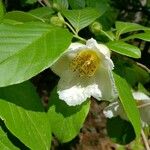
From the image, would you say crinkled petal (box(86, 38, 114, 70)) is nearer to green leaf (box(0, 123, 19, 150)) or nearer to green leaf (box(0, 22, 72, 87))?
green leaf (box(0, 22, 72, 87))

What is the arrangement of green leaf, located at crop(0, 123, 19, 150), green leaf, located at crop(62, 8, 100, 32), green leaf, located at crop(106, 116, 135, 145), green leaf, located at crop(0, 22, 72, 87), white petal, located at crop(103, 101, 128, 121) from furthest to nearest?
1. green leaf, located at crop(106, 116, 135, 145)
2. white petal, located at crop(103, 101, 128, 121)
3. green leaf, located at crop(62, 8, 100, 32)
4. green leaf, located at crop(0, 123, 19, 150)
5. green leaf, located at crop(0, 22, 72, 87)

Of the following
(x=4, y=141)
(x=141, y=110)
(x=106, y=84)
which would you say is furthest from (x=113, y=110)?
(x=4, y=141)

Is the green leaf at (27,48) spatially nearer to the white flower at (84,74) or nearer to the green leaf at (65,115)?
the white flower at (84,74)

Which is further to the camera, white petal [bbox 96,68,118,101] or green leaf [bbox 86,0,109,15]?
green leaf [bbox 86,0,109,15]

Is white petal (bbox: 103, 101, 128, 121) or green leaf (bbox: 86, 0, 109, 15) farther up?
green leaf (bbox: 86, 0, 109, 15)

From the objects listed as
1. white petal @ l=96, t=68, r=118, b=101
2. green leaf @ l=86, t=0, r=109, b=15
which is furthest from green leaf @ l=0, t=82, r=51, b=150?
green leaf @ l=86, t=0, r=109, b=15

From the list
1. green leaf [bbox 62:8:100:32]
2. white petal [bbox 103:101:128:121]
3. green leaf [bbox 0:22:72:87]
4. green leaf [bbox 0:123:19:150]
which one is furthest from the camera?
white petal [bbox 103:101:128:121]

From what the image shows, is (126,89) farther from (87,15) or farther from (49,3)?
(49,3)

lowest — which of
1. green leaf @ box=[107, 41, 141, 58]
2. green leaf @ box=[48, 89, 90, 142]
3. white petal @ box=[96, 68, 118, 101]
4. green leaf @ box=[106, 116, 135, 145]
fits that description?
green leaf @ box=[106, 116, 135, 145]

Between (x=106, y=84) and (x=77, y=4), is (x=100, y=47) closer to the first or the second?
(x=106, y=84)
